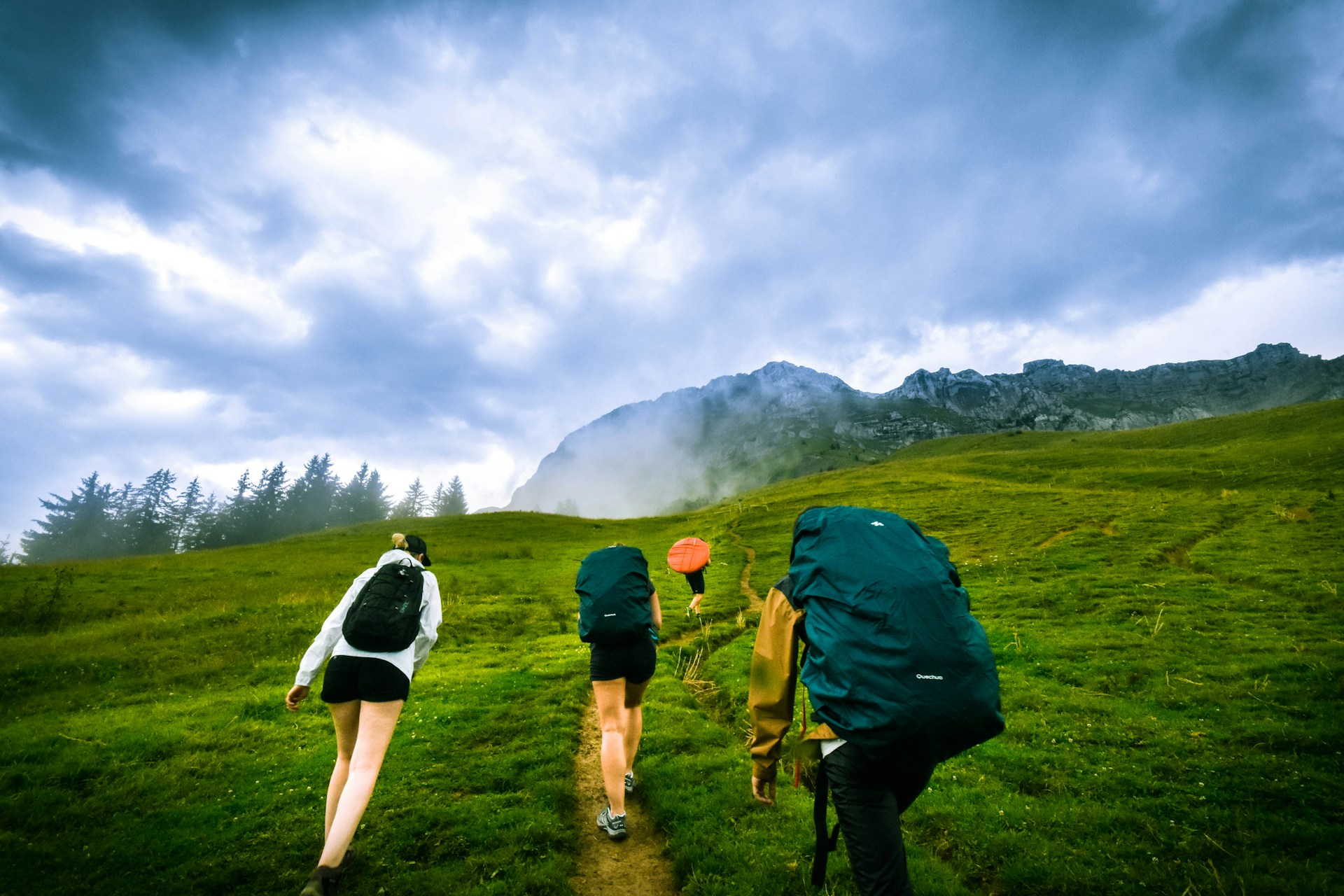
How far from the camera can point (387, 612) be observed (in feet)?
19.9

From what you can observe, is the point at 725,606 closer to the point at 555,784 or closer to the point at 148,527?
the point at 555,784

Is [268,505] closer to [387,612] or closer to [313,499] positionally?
[313,499]

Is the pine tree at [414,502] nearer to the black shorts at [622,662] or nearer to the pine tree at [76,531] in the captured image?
the pine tree at [76,531]

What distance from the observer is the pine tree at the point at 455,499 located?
147750 mm

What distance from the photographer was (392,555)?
22.6ft

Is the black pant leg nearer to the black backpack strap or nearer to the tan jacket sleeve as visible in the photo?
the black backpack strap

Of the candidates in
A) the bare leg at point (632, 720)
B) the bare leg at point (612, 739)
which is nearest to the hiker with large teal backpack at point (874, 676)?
the bare leg at point (612, 739)

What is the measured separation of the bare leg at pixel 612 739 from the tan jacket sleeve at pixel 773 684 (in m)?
3.40

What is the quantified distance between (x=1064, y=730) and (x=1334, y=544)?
26.1 m

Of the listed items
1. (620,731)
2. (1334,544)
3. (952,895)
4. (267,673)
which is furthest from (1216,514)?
(267,673)

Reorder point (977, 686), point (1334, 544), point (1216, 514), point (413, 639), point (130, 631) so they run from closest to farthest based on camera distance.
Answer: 1. point (977, 686)
2. point (413, 639)
3. point (130, 631)
4. point (1334, 544)
5. point (1216, 514)

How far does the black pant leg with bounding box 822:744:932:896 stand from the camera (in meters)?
3.73

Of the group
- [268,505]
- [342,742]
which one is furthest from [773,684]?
[268,505]

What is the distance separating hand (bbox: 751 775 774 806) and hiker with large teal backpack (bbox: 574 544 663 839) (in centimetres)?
302
